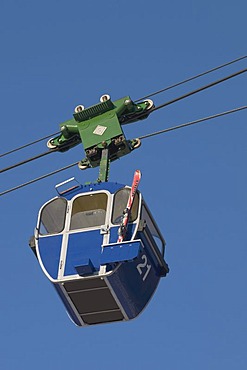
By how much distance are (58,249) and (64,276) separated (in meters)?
0.61

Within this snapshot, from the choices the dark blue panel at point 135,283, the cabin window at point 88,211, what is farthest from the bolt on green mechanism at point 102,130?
the dark blue panel at point 135,283

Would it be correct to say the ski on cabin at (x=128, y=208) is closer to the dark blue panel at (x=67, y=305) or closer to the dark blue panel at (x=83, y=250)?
the dark blue panel at (x=83, y=250)

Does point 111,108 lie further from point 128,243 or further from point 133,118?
point 128,243

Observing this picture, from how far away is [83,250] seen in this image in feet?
88.6

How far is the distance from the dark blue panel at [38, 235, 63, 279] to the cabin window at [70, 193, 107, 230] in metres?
0.36

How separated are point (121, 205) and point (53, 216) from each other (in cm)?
122

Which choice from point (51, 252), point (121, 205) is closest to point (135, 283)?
point (121, 205)

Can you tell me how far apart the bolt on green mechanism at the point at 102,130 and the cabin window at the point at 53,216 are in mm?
908

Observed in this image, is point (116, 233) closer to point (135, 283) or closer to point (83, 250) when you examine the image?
point (83, 250)

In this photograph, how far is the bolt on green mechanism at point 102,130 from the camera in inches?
1133

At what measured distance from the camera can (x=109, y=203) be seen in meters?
27.5

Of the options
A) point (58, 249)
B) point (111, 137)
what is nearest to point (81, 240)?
point (58, 249)

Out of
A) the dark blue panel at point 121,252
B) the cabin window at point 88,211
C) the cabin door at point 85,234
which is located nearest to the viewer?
the dark blue panel at point 121,252

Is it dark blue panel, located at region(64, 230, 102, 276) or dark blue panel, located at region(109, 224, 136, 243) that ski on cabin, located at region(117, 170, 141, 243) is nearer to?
dark blue panel, located at region(109, 224, 136, 243)
